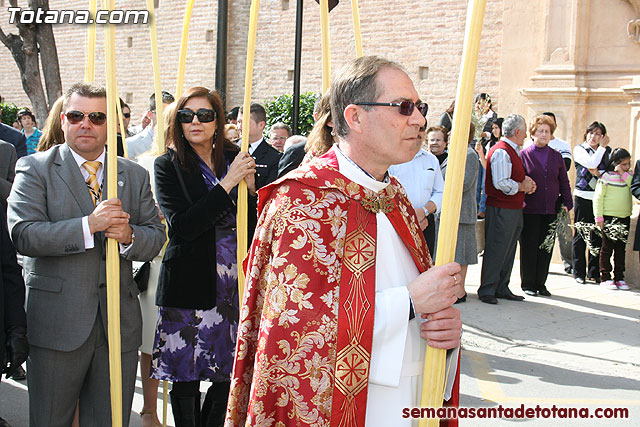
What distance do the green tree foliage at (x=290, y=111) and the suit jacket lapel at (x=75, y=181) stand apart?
12762mm

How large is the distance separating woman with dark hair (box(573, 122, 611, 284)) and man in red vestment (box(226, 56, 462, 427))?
8113 millimetres

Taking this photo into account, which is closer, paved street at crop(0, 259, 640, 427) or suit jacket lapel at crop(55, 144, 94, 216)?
suit jacket lapel at crop(55, 144, 94, 216)

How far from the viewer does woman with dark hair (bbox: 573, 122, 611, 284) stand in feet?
32.8

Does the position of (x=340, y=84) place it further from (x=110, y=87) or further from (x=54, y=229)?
(x=54, y=229)

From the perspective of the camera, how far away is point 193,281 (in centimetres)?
393

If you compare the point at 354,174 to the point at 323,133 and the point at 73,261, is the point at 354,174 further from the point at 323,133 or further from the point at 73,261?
the point at 73,261

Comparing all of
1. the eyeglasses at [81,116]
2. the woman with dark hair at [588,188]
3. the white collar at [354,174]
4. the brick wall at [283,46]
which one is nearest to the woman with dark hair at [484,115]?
the brick wall at [283,46]

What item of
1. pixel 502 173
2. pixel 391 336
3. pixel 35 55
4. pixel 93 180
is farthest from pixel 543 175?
pixel 35 55

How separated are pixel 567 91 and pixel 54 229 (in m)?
10.5

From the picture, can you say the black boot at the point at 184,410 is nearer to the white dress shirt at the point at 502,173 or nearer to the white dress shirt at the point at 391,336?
the white dress shirt at the point at 391,336

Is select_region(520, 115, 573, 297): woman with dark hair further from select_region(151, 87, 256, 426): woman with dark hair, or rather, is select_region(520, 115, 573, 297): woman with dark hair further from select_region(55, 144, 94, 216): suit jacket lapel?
select_region(55, 144, 94, 216): suit jacket lapel

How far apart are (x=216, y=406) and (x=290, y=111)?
13525mm

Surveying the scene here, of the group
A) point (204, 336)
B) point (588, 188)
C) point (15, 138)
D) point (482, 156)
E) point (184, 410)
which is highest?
point (15, 138)

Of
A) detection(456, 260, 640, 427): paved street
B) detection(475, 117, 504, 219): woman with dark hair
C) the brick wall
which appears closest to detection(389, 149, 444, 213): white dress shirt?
detection(456, 260, 640, 427): paved street
